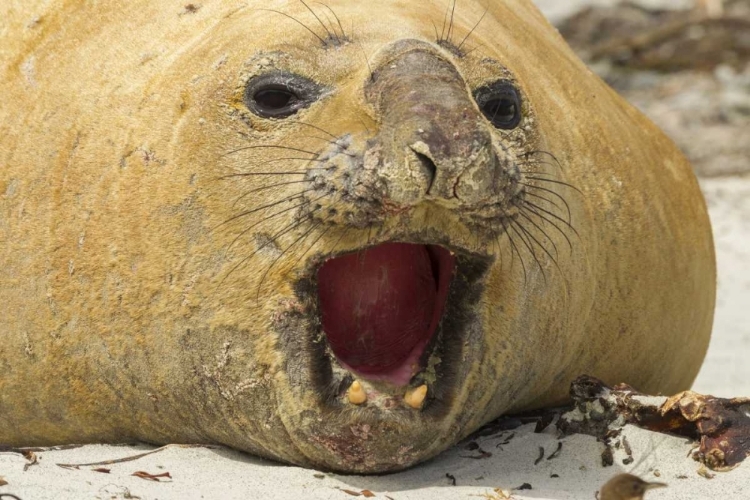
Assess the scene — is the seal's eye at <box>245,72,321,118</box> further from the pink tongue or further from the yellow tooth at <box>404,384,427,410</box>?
the yellow tooth at <box>404,384,427,410</box>

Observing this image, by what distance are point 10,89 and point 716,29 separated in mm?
9851

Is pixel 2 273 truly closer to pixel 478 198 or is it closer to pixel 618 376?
pixel 478 198

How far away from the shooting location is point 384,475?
4145 mm

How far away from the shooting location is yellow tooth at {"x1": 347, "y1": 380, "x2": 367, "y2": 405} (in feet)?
12.6

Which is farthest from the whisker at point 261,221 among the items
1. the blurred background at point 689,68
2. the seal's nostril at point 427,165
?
the blurred background at point 689,68

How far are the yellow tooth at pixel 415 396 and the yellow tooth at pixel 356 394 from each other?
0.44ft

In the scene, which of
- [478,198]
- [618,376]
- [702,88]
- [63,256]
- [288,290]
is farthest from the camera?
[702,88]

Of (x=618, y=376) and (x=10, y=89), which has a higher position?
(x=10, y=89)

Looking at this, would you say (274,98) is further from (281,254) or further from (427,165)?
(427,165)

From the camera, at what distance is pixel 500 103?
13.8 feet

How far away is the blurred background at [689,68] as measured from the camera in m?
12.2

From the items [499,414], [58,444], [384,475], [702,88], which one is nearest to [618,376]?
[499,414]

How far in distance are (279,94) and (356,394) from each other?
0.93m

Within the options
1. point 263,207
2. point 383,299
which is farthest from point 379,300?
point 263,207
